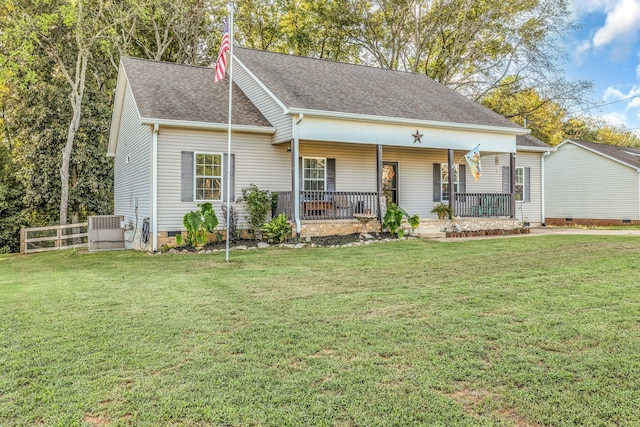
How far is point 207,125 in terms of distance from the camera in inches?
481

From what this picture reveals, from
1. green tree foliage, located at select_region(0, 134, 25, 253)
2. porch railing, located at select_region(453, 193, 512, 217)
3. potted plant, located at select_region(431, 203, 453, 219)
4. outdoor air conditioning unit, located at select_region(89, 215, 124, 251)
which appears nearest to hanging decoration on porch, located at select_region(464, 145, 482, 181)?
porch railing, located at select_region(453, 193, 512, 217)

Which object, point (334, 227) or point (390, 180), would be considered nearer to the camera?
point (334, 227)

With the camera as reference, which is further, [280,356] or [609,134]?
[609,134]

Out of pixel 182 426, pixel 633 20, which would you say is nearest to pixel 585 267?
pixel 182 426

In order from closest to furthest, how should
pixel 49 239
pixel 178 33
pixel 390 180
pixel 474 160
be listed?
pixel 474 160 → pixel 49 239 → pixel 390 180 → pixel 178 33

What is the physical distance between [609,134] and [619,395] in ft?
147

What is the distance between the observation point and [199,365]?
3.52 m

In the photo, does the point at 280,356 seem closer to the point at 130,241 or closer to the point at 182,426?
the point at 182,426

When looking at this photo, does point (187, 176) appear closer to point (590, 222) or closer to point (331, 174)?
A: point (331, 174)

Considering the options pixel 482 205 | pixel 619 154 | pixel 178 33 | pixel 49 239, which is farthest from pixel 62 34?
pixel 619 154

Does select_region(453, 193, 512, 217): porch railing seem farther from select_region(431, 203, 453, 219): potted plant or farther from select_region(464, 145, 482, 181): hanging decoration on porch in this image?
select_region(464, 145, 482, 181): hanging decoration on porch

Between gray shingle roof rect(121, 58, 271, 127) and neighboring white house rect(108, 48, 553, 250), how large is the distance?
0.11 feet

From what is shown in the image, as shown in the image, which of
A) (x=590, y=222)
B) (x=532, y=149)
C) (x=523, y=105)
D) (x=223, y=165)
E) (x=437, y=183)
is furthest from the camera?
(x=523, y=105)

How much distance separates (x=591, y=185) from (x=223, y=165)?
17.1 metres
